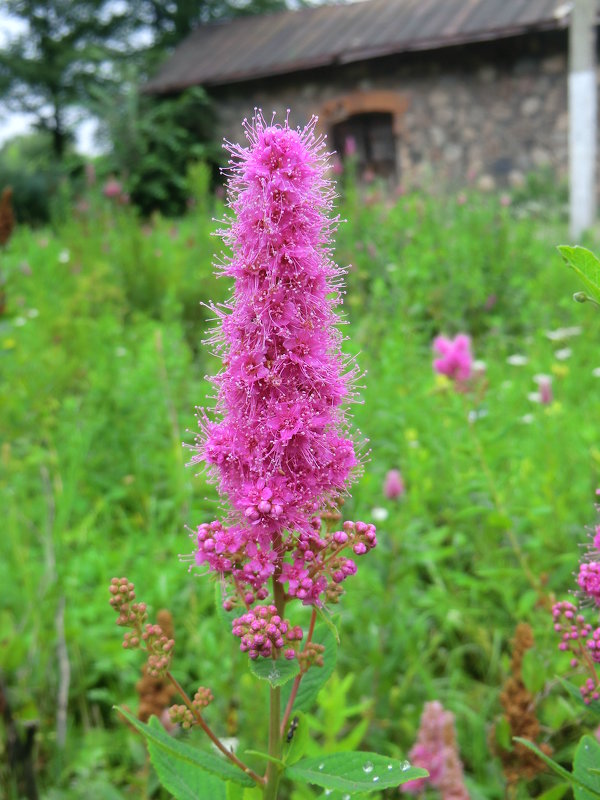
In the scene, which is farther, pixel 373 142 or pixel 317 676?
pixel 373 142

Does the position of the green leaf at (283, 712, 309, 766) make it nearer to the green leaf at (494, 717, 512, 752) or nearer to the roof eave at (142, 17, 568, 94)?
the green leaf at (494, 717, 512, 752)

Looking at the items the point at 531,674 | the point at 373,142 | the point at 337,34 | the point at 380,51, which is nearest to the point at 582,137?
the point at 380,51

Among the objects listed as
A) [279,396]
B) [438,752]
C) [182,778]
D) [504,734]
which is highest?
[279,396]

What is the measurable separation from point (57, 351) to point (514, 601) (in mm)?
3293

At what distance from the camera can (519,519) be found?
9.39 feet

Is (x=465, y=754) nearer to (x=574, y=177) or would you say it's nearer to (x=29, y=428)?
(x=29, y=428)

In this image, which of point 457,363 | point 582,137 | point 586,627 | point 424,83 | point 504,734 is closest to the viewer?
point 586,627

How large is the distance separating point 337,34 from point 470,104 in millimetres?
2911

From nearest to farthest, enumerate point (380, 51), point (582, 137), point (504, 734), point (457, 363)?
point (504, 734) < point (457, 363) < point (582, 137) < point (380, 51)

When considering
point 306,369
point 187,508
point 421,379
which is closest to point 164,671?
point 306,369

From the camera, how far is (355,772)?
91 cm

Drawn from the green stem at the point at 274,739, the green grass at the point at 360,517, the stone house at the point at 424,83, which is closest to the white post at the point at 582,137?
the stone house at the point at 424,83

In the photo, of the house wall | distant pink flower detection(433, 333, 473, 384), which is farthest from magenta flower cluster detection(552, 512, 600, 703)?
the house wall

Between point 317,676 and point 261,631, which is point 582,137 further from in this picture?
point 261,631
